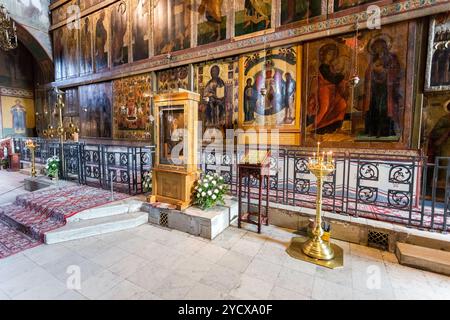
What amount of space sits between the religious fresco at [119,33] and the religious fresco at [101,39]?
443 mm

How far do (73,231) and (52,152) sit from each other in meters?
6.45

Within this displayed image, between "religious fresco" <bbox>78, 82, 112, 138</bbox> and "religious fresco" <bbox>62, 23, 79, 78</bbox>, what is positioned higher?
"religious fresco" <bbox>62, 23, 79, 78</bbox>

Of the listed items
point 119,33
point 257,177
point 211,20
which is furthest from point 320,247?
point 119,33

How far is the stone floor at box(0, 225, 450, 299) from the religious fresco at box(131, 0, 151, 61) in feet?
28.2

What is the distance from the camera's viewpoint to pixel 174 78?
28.8ft

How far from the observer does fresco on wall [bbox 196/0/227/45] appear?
24.2ft

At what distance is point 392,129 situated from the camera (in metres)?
5.15

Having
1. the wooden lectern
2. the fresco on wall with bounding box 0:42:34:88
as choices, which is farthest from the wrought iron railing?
the fresco on wall with bounding box 0:42:34:88

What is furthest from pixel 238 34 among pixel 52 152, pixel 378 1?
pixel 52 152

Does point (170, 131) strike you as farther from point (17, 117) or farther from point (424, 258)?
point (17, 117)

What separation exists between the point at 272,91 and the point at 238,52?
5.94 ft

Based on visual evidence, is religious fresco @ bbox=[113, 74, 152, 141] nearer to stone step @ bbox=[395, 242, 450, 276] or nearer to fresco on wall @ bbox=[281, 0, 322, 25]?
fresco on wall @ bbox=[281, 0, 322, 25]

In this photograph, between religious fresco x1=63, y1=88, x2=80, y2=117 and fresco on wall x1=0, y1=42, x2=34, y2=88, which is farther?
fresco on wall x1=0, y1=42, x2=34, y2=88
